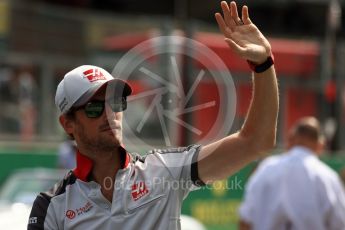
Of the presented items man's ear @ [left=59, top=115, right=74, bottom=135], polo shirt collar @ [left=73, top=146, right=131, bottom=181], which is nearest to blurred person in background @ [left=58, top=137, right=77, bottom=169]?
man's ear @ [left=59, top=115, right=74, bottom=135]

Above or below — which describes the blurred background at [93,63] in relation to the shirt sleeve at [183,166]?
below

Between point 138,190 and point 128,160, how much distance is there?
0.15 metres

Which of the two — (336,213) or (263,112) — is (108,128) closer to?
(263,112)

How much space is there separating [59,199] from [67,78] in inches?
19.5

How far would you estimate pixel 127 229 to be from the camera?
12.0ft

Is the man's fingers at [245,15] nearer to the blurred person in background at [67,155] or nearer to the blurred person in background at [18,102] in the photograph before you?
the blurred person in background at [67,155]

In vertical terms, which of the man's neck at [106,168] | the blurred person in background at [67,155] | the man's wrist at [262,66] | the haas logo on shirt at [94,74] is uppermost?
the man's wrist at [262,66]

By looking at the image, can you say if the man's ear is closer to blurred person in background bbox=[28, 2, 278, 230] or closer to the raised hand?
blurred person in background bbox=[28, 2, 278, 230]

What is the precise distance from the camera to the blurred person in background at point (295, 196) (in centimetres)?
649

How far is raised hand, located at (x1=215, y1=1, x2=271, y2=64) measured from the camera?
3.52 metres

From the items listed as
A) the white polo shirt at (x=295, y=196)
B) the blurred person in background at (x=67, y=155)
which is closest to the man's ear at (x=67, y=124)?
the white polo shirt at (x=295, y=196)

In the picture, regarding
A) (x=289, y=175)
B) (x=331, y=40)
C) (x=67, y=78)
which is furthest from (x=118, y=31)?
(x=67, y=78)

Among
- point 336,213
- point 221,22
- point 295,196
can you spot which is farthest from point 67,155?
point 221,22

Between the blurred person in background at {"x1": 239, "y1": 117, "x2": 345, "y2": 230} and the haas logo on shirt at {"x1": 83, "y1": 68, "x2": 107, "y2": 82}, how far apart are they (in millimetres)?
3044
